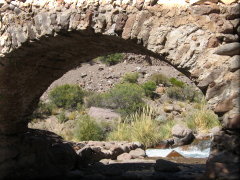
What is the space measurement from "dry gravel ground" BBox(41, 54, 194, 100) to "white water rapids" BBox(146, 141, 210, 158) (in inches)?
472

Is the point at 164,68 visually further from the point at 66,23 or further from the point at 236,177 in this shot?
the point at 236,177

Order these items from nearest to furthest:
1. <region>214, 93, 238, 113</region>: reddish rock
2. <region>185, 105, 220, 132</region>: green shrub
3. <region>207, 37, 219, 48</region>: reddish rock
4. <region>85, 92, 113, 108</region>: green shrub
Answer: <region>214, 93, 238, 113</region>: reddish rock → <region>207, 37, 219, 48</region>: reddish rock → <region>185, 105, 220, 132</region>: green shrub → <region>85, 92, 113, 108</region>: green shrub

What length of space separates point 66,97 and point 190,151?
10.6 meters

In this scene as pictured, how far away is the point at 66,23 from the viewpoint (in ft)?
16.6

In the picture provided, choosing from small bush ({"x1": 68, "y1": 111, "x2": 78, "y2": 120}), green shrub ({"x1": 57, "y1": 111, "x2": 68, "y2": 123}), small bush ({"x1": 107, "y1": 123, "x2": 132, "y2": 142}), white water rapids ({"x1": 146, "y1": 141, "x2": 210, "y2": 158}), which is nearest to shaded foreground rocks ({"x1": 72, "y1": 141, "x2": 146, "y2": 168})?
white water rapids ({"x1": 146, "y1": 141, "x2": 210, "y2": 158})

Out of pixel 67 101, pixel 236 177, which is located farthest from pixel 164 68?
pixel 236 177

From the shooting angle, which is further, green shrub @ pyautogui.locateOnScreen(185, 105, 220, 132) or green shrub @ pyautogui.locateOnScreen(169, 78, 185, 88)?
green shrub @ pyautogui.locateOnScreen(169, 78, 185, 88)

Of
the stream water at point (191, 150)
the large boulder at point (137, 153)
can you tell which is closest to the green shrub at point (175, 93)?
the stream water at point (191, 150)

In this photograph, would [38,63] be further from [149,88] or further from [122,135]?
[149,88]

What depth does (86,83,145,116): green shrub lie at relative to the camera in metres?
→ 17.5

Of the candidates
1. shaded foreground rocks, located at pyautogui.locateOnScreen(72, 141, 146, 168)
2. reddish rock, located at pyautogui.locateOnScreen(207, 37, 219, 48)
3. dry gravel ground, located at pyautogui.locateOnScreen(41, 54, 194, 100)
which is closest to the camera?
reddish rock, located at pyautogui.locateOnScreen(207, 37, 219, 48)

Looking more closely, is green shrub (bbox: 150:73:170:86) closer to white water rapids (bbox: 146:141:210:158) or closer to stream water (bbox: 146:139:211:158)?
stream water (bbox: 146:139:211:158)

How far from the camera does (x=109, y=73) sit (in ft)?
79.8

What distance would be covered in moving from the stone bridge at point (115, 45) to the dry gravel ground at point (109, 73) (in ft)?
52.1
